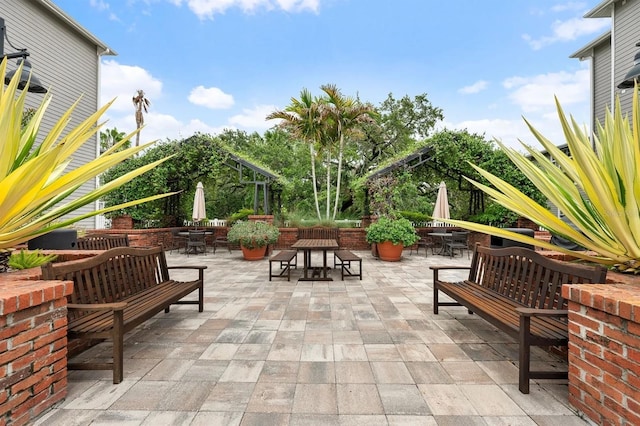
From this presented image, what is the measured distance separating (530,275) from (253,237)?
745 cm

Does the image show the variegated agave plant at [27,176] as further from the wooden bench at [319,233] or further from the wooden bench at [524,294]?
the wooden bench at [319,233]

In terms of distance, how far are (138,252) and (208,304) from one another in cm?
146

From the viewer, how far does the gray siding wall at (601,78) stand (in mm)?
11672

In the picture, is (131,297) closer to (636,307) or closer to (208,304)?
(208,304)

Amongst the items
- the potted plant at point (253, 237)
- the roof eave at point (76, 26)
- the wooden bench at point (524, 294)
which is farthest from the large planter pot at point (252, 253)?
the roof eave at point (76, 26)

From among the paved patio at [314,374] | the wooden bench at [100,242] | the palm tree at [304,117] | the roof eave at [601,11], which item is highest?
the roof eave at [601,11]

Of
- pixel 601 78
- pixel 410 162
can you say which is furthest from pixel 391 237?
pixel 601 78

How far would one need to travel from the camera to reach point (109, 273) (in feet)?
10.1

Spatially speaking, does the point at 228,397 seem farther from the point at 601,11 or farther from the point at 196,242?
the point at 601,11

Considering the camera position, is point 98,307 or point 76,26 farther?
point 76,26

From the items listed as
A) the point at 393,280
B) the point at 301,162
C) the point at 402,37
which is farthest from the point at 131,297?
the point at 402,37

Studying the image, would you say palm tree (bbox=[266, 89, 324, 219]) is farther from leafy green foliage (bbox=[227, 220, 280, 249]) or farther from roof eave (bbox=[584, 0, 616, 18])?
roof eave (bbox=[584, 0, 616, 18])

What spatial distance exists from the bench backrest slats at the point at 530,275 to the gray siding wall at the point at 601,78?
12171mm

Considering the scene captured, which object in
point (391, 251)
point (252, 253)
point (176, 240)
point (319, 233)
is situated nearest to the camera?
point (391, 251)
